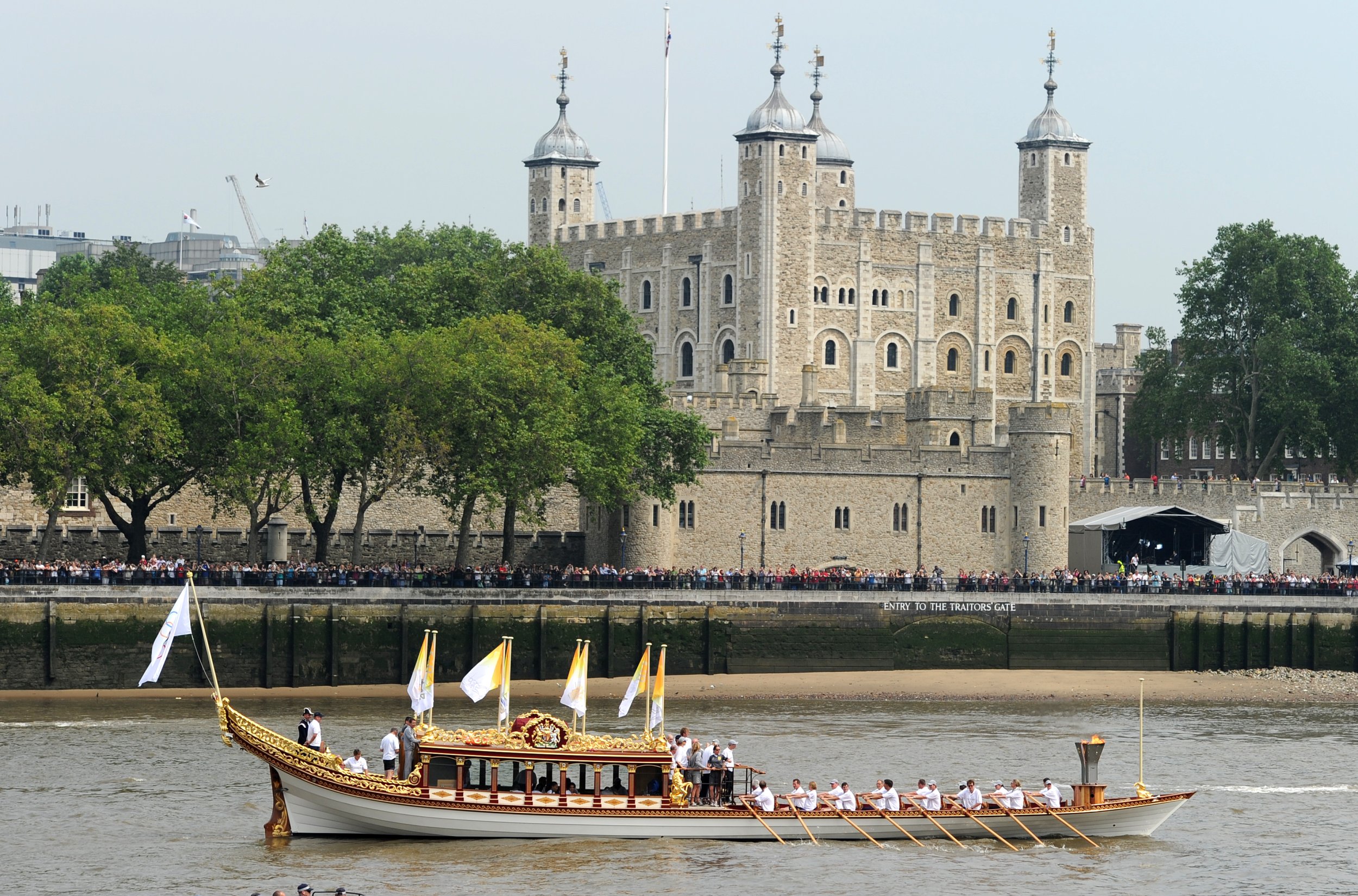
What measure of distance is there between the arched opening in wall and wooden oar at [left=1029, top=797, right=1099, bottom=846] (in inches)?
1534

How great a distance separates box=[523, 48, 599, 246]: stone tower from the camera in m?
111

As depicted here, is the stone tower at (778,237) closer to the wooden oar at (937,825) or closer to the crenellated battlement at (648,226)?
the crenellated battlement at (648,226)

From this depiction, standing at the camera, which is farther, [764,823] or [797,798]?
[797,798]


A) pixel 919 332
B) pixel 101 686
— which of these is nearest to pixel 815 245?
pixel 919 332

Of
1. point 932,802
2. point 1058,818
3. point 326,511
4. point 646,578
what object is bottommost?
point 1058,818

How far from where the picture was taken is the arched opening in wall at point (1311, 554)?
7962cm

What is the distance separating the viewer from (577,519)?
2982 inches

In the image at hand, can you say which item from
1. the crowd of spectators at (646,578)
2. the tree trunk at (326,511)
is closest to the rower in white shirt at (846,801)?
the crowd of spectators at (646,578)

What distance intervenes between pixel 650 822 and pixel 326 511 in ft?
89.3

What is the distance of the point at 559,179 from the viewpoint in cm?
11138

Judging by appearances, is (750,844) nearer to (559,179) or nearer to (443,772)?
(443,772)

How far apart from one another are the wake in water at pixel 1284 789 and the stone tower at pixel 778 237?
52.2 metres

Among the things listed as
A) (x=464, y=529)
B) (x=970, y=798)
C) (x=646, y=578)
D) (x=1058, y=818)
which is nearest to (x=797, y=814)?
(x=970, y=798)

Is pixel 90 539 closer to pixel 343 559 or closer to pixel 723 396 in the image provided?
pixel 343 559
